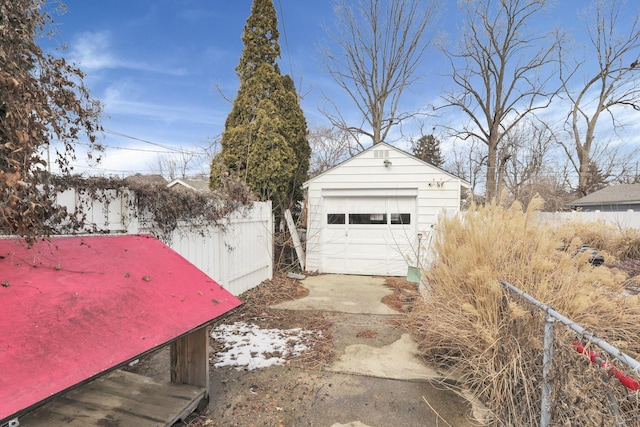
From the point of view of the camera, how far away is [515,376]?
2381mm

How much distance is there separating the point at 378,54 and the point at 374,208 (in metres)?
11.2

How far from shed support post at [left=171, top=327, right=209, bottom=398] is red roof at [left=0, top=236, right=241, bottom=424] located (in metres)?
0.50

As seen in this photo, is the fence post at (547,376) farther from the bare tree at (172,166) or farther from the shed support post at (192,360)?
the bare tree at (172,166)

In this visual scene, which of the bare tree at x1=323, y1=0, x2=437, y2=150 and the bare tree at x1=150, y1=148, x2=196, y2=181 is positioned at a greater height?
the bare tree at x1=323, y1=0, x2=437, y2=150

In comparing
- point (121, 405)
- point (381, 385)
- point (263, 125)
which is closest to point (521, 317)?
point (381, 385)

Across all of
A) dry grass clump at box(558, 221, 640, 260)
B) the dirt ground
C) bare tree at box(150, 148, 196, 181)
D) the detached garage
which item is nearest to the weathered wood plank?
the dirt ground

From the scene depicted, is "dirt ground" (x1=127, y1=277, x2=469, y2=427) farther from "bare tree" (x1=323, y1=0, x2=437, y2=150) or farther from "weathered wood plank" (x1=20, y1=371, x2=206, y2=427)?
"bare tree" (x1=323, y1=0, x2=437, y2=150)

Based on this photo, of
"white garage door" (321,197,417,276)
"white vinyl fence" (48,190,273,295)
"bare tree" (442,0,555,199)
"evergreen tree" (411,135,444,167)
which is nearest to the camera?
"white vinyl fence" (48,190,273,295)

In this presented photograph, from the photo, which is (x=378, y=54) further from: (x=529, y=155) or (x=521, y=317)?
(x=521, y=317)

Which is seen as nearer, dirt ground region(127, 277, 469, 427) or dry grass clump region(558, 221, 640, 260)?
dirt ground region(127, 277, 469, 427)

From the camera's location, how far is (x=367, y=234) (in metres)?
8.30

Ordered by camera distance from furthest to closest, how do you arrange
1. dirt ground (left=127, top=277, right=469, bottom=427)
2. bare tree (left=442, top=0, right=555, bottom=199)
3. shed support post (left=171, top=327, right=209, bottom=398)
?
bare tree (left=442, top=0, right=555, bottom=199), shed support post (left=171, top=327, right=209, bottom=398), dirt ground (left=127, top=277, right=469, bottom=427)

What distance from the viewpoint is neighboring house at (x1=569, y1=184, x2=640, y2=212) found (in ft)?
63.2

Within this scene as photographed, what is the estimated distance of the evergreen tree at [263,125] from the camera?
24.9 ft
